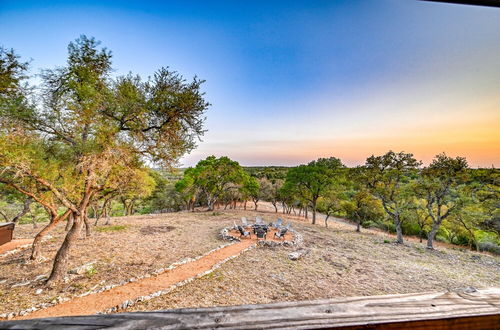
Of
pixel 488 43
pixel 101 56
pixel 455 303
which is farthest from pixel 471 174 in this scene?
pixel 101 56

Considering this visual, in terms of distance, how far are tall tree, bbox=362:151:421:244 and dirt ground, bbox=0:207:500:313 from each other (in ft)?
14.8

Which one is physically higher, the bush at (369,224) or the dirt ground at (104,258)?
the dirt ground at (104,258)

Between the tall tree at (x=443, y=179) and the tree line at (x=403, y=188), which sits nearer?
the tall tree at (x=443, y=179)

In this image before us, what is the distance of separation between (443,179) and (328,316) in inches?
894

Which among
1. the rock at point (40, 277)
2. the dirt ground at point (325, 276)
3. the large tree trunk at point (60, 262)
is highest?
the large tree trunk at point (60, 262)

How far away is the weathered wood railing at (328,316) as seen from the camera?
0.74 metres

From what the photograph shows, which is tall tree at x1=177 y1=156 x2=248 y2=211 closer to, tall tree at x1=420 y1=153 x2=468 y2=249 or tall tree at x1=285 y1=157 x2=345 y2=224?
tall tree at x1=285 y1=157 x2=345 y2=224

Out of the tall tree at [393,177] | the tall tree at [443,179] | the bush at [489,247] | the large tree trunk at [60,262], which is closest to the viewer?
the large tree trunk at [60,262]

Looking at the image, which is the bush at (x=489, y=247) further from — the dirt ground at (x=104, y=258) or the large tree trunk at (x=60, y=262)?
the large tree trunk at (x=60, y=262)

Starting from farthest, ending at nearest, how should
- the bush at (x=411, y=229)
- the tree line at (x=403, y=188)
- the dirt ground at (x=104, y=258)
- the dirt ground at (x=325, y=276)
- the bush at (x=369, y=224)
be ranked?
the bush at (x=369, y=224) < the bush at (x=411, y=229) < the tree line at (x=403, y=188) < the dirt ground at (x=325, y=276) < the dirt ground at (x=104, y=258)

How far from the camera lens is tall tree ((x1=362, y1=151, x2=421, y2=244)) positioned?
1756cm

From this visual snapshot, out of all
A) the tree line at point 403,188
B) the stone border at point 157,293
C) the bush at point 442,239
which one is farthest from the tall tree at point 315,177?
the stone border at point 157,293

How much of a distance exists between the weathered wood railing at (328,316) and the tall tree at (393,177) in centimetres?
2086

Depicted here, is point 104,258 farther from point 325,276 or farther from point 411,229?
point 411,229
